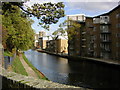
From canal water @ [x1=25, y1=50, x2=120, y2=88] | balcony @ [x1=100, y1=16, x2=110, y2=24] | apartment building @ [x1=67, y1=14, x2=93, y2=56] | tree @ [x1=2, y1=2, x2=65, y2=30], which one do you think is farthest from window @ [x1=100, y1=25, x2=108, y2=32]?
tree @ [x1=2, y1=2, x2=65, y2=30]

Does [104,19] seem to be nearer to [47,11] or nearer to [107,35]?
[107,35]

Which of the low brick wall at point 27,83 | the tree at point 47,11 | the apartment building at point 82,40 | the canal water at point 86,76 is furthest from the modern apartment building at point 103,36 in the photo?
the low brick wall at point 27,83

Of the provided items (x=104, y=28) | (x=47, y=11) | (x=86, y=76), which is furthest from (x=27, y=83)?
(x=104, y=28)

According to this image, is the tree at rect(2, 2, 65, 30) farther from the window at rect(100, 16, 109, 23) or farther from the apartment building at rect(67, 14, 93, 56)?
the apartment building at rect(67, 14, 93, 56)

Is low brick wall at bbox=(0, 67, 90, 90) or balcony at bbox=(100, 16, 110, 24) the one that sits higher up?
balcony at bbox=(100, 16, 110, 24)

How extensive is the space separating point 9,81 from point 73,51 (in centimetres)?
6176

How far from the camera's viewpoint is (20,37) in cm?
3116

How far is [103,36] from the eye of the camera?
46.7 m

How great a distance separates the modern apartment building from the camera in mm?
41469

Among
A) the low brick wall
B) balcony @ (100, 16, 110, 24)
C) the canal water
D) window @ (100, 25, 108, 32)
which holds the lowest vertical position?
the canal water

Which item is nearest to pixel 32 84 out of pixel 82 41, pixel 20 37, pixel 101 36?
pixel 20 37

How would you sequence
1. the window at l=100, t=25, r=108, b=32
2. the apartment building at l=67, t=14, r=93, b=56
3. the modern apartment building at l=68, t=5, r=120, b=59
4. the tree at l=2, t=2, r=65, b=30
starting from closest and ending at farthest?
1. the tree at l=2, t=2, r=65, b=30
2. the modern apartment building at l=68, t=5, r=120, b=59
3. the window at l=100, t=25, r=108, b=32
4. the apartment building at l=67, t=14, r=93, b=56

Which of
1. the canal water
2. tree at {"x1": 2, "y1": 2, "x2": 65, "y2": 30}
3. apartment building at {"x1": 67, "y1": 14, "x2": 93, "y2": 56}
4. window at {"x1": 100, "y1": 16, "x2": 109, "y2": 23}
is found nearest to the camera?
tree at {"x1": 2, "y1": 2, "x2": 65, "y2": 30}

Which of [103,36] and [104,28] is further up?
[104,28]
